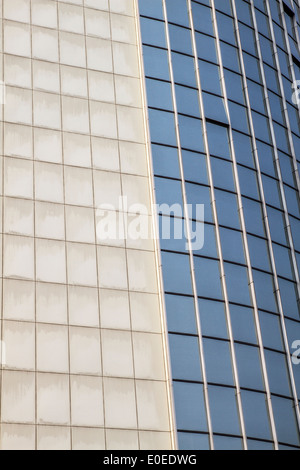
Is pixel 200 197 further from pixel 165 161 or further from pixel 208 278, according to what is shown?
pixel 208 278

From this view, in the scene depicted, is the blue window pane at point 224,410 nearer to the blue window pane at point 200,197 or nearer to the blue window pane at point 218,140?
the blue window pane at point 200,197

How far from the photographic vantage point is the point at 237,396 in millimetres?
37969

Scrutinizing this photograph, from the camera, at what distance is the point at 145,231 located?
40.9m

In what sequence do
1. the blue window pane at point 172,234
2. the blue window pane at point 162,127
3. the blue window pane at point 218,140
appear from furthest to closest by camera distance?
the blue window pane at point 218,140
the blue window pane at point 162,127
the blue window pane at point 172,234

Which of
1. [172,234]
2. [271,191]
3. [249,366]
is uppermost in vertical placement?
[271,191]

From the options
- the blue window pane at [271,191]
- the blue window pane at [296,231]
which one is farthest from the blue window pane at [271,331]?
the blue window pane at [271,191]

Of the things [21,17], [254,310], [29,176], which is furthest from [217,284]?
[21,17]

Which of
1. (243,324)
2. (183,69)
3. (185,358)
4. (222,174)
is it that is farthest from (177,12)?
(185,358)

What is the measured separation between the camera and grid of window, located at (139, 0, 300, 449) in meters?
38.0

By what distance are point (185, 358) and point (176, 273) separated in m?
4.26

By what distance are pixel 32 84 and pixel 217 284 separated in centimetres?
1397

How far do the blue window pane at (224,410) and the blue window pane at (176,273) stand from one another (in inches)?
194

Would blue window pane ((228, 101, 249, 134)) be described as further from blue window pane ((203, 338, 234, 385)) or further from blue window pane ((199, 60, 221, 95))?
blue window pane ((203, 338, 234, 385))

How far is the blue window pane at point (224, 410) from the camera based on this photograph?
37.0 metres
